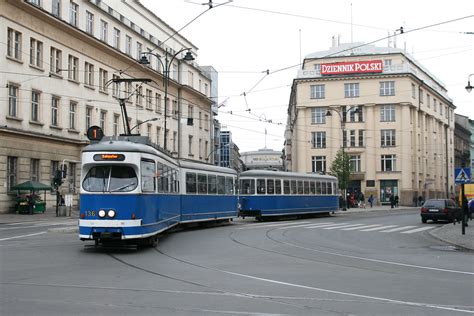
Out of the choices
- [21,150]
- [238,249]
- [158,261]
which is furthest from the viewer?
[21,150]

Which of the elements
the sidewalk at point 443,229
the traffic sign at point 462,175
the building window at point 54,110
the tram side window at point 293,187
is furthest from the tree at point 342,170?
the traffic sign at point 462,175

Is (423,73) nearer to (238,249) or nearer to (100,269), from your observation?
(238,249)

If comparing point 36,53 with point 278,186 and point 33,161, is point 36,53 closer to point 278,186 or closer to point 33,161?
point 33,161

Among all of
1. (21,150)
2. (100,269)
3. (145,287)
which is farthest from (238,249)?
(21,150)

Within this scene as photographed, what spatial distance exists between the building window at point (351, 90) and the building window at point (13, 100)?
50199 millimetres

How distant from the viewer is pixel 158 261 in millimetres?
14562

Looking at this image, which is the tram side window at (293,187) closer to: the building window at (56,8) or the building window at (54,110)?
the building window at (54,110)

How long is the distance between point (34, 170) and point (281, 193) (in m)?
17.8

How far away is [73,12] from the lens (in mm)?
47438

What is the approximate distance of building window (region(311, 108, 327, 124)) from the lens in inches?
3233

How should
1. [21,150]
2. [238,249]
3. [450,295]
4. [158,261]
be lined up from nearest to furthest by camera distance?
[450,295], [158,261], [238,249], [21,150]

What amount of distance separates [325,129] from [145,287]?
7294 cm

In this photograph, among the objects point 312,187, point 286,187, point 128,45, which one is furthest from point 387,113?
point 286,187

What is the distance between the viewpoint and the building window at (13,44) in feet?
129
